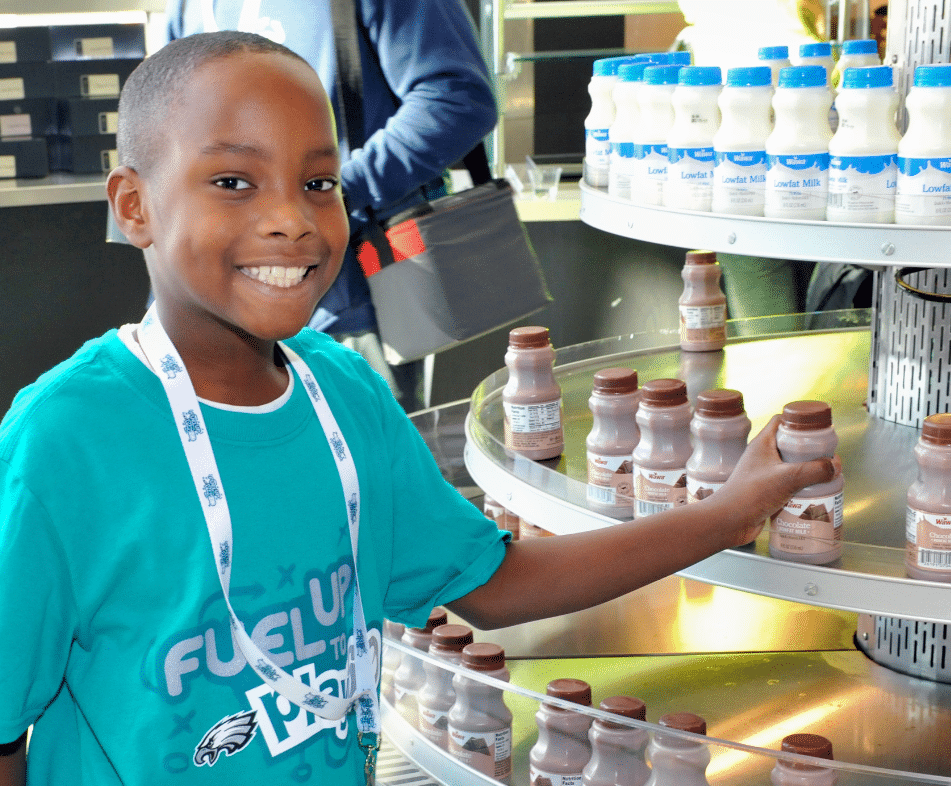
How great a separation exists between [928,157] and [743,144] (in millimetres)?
226

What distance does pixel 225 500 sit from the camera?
960 mm

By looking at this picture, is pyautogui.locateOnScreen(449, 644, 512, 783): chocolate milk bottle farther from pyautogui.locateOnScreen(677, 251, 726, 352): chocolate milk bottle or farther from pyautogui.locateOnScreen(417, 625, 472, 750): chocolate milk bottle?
pyautogui.locateOnScreen(677, 251, 726, 352): chocolate milk bottle

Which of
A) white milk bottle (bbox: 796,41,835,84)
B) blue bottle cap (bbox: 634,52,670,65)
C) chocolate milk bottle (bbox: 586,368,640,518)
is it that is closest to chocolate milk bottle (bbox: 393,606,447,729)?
chocolate milk bottle (bbox: 586,368,640,518)

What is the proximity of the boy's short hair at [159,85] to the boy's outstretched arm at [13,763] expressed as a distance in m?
0.46

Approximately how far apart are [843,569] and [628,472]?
0.37 meters

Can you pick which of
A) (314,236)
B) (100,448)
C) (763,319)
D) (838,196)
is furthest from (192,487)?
(763,319)

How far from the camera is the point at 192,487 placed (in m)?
0.95

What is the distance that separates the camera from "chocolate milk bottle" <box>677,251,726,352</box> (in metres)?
2.20

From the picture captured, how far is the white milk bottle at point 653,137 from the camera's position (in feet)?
5.08

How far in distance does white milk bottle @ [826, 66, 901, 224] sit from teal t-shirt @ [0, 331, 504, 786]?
2.03ft

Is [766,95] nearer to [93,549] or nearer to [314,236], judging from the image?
[314,236]

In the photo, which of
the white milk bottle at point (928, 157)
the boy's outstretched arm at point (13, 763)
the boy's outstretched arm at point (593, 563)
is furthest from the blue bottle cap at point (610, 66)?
the boy's outstretched arm at point (13, 763)

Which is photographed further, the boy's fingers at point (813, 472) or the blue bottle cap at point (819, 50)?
the blue bottle cap at point (819, 50)

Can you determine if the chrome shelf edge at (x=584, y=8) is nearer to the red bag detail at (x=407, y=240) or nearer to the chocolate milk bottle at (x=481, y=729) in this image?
the red bag detail at (x=407, y=240)
